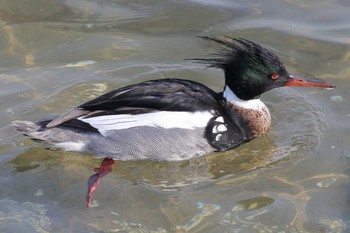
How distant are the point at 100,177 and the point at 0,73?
2.23m

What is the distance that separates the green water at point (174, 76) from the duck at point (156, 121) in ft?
0.56

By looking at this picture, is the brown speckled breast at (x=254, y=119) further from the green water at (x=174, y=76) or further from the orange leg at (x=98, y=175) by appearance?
the orange leg at (x=98, y=175)

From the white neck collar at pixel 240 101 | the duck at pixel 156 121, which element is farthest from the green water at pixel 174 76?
the white neck collar at pixel 240 101

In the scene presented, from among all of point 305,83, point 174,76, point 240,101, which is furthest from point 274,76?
point 174,76

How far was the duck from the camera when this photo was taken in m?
6.11

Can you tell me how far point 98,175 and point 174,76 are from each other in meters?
1.89

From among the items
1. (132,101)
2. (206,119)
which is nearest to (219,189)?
(206,119)

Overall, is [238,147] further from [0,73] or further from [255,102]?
[0,73]

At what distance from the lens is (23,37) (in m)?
8.24

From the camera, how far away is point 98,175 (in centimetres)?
604

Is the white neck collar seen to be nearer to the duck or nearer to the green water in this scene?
the duck

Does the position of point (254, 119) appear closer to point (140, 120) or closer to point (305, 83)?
point (305, 83)

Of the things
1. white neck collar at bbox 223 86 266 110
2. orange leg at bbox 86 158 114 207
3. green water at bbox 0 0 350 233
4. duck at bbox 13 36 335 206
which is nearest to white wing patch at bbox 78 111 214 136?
duck at bbox 13 36 335 206

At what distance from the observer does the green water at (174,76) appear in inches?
220
